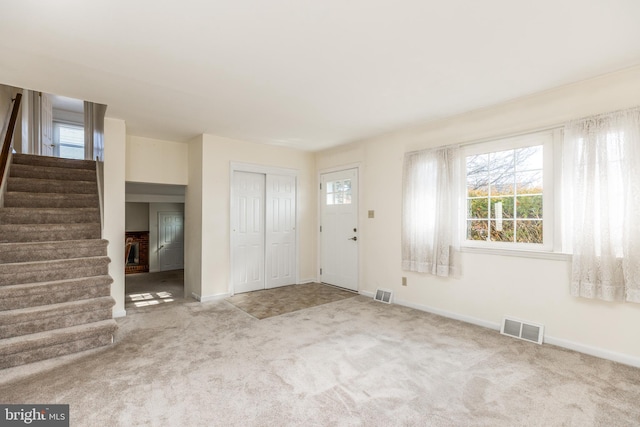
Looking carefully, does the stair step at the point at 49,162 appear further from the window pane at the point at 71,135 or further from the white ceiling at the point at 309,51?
the window pane at the point at 71,135

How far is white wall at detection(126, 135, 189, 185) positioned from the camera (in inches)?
178

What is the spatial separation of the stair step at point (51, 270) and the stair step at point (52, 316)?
32 centimetres

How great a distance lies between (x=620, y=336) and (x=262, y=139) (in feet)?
15.5

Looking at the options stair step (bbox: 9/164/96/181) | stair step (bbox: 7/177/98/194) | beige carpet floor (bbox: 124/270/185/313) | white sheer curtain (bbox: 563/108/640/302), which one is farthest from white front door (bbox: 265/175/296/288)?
white sheer curtain (bbox: 563/108/640/302)

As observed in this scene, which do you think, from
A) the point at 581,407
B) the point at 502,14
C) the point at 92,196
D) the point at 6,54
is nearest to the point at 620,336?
the point at 581,407

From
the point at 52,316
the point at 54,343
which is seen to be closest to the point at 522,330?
the point at 54,343

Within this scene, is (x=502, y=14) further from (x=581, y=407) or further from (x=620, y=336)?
(x=620, y=336)

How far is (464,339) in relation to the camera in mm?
3070

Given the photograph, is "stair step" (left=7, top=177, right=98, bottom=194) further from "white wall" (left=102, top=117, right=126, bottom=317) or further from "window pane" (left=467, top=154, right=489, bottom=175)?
"window pane" (left=467, top=154, right=489, bottom=175)

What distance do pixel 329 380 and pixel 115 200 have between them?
136 inches

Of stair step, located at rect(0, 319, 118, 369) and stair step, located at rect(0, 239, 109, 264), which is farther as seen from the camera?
stair step, located at rect(0, 239, 109, 264)

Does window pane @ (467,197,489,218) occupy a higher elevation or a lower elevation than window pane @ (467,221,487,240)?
higher

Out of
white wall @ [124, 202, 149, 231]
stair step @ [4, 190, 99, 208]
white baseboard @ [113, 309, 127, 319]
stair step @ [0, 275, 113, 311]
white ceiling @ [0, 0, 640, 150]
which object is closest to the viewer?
white ceiling @ [0, 0, 640, 150]

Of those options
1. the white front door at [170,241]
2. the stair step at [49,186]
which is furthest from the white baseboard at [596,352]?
the white front door at [170,241]
